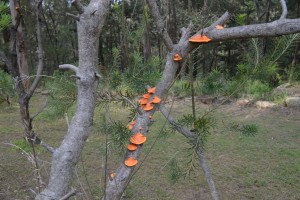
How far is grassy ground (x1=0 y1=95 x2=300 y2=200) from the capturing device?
2836 mm

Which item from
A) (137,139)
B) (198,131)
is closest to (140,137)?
(137,139)

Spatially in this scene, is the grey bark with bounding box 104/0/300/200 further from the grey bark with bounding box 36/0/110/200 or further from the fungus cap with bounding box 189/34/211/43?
the grey bark with bounding box 36/0/110/200

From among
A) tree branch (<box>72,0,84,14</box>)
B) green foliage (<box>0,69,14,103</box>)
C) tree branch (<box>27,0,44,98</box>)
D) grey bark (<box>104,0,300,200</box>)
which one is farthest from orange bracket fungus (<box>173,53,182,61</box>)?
green foliage (<box>0,69,14,103</box>)

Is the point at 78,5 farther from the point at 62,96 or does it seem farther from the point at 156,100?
the point at 62,96

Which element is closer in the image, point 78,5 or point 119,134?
point 78,5

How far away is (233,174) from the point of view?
10.6 ft

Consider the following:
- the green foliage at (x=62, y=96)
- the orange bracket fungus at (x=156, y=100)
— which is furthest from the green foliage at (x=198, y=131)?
the green foliage at (x=62, y=96)

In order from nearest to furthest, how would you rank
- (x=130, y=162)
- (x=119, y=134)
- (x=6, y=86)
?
(x=130, y=162), (x=119, y=134), (x=6, y=86)

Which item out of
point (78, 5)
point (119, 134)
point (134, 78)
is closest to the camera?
point (78, 5)

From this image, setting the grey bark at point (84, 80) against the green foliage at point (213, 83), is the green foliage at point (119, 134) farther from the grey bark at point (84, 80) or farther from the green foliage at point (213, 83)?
the green foliage at point (213, 83)

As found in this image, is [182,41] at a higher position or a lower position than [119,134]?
higher

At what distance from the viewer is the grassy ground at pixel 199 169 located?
9.30ft

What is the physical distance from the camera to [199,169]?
3.41 m

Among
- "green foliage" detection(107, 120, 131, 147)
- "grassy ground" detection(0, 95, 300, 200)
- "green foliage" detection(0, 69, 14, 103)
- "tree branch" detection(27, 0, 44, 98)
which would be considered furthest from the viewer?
"grassy ground" detection(0, 95, 300, 200)
